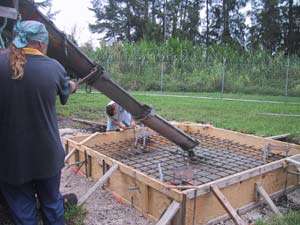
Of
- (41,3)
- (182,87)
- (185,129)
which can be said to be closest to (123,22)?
(182,87)

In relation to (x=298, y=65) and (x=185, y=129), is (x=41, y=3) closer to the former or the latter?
(x=185, y=129)

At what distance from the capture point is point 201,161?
4551 millimetres

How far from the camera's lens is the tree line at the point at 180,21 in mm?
31809

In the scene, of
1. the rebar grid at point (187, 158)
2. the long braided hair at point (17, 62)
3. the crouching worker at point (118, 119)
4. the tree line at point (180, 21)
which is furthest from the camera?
the tree line at point (180, 21)

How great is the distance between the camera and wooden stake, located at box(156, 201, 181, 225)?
3029 millimetres

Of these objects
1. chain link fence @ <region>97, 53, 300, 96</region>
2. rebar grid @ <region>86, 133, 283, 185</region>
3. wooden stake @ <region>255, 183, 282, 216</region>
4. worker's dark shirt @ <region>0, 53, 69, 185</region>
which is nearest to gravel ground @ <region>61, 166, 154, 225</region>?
rebar grid @ <region>86, 133, 283, 185</region>

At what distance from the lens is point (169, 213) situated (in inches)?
121

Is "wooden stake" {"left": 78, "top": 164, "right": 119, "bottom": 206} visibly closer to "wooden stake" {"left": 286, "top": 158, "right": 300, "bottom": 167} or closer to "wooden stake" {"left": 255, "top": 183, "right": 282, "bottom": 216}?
"wooden stake" {"left": 255, "top": 183, "right": 282, "bottom": 216}

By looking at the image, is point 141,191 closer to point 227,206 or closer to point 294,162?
point 227,206

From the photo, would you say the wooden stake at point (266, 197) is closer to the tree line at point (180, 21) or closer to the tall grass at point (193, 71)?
the tall grass at point (193, 71)

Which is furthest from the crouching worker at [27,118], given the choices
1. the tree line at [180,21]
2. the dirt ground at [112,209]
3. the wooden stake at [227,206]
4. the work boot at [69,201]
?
the tree line at [180,21]

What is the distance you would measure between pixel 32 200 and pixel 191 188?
1.33 meters

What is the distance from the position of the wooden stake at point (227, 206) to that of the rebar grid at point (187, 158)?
1.09 ft

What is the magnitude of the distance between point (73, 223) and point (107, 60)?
1519 centimetres
